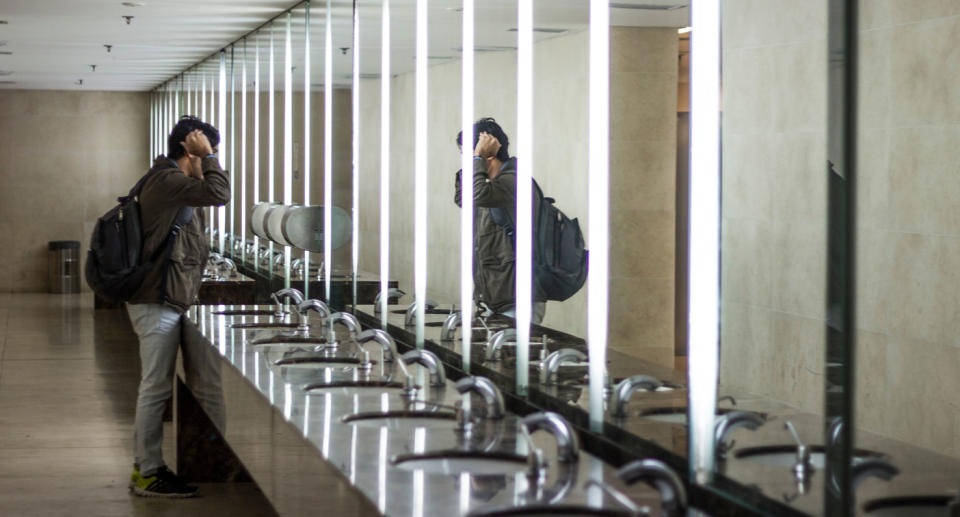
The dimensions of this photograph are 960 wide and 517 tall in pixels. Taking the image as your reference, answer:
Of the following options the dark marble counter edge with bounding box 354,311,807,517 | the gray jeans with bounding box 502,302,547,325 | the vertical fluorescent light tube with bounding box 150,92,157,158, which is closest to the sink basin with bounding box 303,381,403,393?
the dark marble counter edge with bounding box 354,311,807,517

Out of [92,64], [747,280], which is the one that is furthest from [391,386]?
[92,64]

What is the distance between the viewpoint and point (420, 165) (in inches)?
185

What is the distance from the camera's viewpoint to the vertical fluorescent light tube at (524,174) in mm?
3400

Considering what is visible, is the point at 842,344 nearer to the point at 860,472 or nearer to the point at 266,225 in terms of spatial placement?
the point at 860,472

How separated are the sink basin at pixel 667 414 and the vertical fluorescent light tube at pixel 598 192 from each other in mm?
231

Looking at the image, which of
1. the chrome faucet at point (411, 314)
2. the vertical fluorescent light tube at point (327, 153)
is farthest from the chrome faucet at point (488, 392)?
the vertical fluorescent light tube at point (327, 153)

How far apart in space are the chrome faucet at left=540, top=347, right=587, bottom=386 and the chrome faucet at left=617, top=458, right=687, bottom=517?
91 centimetres

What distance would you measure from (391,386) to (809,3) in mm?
2004

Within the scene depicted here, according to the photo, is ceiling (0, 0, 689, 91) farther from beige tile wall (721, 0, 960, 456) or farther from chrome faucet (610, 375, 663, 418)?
chrome faucet (610, 375, 663, 418)

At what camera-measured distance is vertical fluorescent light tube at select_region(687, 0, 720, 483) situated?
2.29 m

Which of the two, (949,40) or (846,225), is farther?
(949,40)

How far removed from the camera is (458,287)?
13.5 ft

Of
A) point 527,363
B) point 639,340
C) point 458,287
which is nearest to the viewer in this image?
point 639,340

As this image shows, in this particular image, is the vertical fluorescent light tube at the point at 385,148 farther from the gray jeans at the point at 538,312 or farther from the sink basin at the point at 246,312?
the gray jeans at the point at 538,312
